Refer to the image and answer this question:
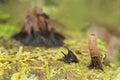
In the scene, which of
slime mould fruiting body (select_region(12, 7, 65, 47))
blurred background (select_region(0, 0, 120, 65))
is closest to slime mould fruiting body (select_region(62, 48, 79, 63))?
slime mould fruiting body (select_region(12, 7, 65, 47))

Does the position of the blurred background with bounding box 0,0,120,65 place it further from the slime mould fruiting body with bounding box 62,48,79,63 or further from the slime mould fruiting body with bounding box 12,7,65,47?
the slime mould fruiting body with bounding box 62,48,79,63

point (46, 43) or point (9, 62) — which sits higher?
point (46, 43)

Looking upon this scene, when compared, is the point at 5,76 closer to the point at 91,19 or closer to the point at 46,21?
the point at 46,21

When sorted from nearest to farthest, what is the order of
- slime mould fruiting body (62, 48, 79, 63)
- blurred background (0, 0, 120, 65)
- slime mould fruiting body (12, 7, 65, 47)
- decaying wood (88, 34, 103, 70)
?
decaying wood (88, 34, 103, 70)
slime mould fruiting body (62, 48, 79, 63)
slime mould fruiting body (12, 7, 65, 47)
blurred background (0, 0, 120, 65)

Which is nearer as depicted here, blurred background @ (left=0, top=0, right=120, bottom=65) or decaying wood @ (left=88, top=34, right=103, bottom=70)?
decaying wood @ (left=88, top=34, right=103, bottom=70)

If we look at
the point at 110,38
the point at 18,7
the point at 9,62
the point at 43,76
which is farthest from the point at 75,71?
the point at 110,38

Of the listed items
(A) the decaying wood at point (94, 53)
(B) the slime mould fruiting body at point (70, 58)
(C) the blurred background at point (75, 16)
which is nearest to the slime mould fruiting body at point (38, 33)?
(C) the blurred background at point (75, 16)

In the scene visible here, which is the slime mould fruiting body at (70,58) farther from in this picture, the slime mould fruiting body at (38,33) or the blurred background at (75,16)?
the blurred background at (75,16)
